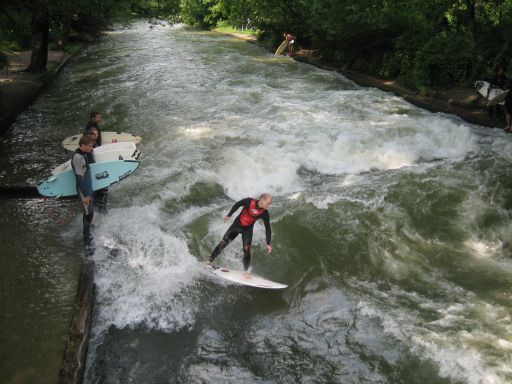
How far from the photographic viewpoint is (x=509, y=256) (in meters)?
7.48

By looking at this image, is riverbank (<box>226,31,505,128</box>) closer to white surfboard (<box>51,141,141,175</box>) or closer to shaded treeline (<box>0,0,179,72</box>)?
shaded treeline (<box>0,0,179,72</box>)

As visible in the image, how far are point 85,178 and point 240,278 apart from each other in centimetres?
299

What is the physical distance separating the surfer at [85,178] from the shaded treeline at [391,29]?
30.3ft

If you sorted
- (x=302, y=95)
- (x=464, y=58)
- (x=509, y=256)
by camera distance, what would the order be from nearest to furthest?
(x=509, y=256) < (x=464, y=58) < (x=302, y=95)

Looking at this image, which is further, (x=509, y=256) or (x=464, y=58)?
(x=464, y=58)

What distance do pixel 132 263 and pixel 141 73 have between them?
17.0 m

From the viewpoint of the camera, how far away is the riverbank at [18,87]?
13945 mm

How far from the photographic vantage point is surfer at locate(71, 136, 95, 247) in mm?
6766

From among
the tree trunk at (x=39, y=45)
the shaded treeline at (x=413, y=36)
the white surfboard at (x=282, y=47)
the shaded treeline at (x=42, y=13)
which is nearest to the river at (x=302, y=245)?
the shaded treeline at (x=413, y=36)

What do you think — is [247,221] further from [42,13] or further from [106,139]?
[42,13]

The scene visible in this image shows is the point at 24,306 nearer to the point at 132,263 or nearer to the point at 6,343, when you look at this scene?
the point at 6,343

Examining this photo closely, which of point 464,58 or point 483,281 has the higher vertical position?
point 464,58

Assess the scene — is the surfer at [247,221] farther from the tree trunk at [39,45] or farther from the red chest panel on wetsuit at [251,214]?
the tree trunk at [39,45]

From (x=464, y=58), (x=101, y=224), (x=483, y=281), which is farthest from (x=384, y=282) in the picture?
(x=464, y=58)
